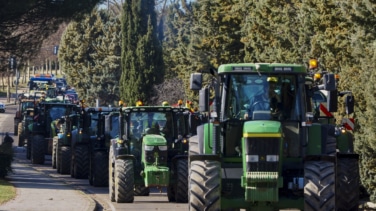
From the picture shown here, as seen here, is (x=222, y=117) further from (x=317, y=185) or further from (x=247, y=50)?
(x=247, y=50)

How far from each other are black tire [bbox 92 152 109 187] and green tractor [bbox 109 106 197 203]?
2518mm

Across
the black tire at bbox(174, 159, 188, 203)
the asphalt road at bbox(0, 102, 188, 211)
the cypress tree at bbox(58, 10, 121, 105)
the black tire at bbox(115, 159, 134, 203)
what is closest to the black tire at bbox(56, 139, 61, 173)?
the asphalt road at bbox(0, 102, 188, 211)

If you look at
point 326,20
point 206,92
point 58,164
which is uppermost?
point 326,20

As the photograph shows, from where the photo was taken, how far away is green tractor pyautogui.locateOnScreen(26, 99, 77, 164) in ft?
133

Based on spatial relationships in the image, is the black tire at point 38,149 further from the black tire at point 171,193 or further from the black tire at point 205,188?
the black tire at point 205,188

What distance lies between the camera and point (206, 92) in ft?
54.4

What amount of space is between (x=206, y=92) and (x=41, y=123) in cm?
2620

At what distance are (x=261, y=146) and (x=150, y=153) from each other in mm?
8339

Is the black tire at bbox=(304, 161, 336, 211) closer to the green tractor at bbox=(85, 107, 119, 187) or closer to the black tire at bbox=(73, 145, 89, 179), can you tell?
the green tractor at bbox=(85, 107, 119, 187)

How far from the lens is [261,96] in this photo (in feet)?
55.3

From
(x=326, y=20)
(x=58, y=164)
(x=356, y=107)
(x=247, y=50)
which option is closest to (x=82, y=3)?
(x=58, y=164)

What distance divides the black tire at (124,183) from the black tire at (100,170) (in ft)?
15.6

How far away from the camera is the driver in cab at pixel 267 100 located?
1675cm

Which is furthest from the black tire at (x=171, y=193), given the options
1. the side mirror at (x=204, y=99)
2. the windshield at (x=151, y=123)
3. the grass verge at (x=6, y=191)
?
the side mirror at (x=204, y=99)
